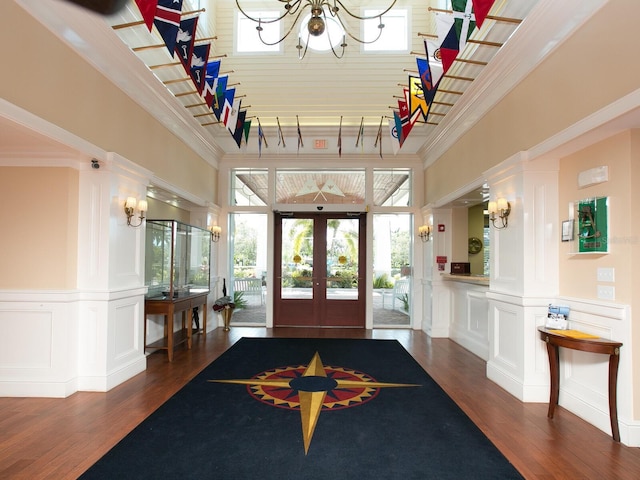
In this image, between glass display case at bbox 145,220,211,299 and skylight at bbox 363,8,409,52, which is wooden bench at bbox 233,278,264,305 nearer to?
glass display case at bbox 145,220,211,299

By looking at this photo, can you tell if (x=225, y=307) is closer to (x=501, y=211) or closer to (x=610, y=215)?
(x=501, y=211)

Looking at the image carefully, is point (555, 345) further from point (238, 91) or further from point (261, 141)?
point (238, 91)

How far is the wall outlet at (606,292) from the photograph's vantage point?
10.4ft

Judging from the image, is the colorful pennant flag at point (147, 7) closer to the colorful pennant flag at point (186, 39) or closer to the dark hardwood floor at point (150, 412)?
the colorful pennant flag at point (186, 39)

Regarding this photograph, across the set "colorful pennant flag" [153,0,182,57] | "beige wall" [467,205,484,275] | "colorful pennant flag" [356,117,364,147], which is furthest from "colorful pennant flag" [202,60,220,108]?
"beige wall" [467,205,484,275]

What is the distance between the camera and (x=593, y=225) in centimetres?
334

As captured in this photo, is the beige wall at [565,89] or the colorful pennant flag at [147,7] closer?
the beige wall at [565,89]

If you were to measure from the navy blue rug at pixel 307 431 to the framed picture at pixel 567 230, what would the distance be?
6.32ft

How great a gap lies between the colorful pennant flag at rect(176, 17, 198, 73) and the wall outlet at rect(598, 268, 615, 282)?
13.9ft

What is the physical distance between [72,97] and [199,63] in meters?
1.45

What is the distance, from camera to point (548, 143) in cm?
347

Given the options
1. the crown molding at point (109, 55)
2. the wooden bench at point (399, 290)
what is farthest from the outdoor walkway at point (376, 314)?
the crown molding at point (109, 55)

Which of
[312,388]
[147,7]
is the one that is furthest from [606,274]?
[147,7]

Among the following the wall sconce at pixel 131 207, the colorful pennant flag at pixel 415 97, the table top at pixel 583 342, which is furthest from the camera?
the colorful pennant flag at pixel 415 97
